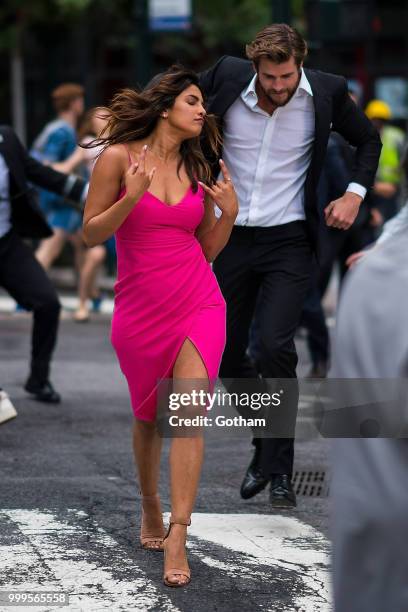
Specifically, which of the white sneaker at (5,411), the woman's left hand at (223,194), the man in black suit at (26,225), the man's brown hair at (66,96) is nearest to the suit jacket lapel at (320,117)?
the woman's left hand at (223,194)

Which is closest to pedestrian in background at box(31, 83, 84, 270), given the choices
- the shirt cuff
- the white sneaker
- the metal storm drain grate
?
the white sneaker

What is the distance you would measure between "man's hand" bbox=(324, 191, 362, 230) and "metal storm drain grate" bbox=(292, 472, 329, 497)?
3.81 feet

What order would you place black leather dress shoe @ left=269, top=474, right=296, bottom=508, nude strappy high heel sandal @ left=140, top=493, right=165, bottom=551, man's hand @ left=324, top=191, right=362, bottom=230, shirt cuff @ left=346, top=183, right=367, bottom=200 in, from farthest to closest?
shirt cuff @ left=346, top=183, right=367, bottom=200 < man's hand @ left=324, top=191, right=362, bottom=230 < black leather dress shoe @ left=269, top=474, right=296, bottom=508 < nude strappy high heel sandal @ left=140, top=493, right=165, bottom=551

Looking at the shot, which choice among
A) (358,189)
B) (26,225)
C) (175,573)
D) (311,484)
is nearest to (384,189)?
(26,225)

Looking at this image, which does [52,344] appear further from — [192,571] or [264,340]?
[192,571]

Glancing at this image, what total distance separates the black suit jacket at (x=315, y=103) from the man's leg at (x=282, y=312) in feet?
0.33

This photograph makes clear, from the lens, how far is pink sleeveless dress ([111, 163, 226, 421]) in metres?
4.55

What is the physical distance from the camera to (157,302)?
4.58 m

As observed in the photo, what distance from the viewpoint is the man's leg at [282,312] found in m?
5.38

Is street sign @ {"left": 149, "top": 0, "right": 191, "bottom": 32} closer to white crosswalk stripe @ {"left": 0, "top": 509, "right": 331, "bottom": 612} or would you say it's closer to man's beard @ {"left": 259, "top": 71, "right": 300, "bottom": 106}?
man's beard @ {"left": 259, "top": 71, "right": 300, "bottom": 106}

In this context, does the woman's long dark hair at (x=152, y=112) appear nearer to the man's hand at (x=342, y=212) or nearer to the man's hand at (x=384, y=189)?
the man's hand at (x=342, y=212)

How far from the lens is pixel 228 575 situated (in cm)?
452

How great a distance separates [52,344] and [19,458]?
5.55 ft

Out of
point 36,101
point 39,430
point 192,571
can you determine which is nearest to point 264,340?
point 192,571
